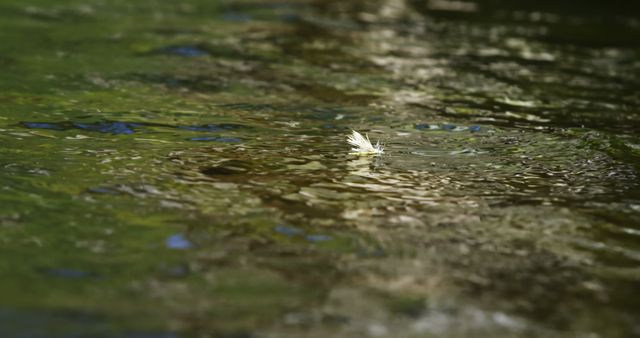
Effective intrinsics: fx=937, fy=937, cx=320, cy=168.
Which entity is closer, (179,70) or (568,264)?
(568,264)

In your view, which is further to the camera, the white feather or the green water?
the white feather

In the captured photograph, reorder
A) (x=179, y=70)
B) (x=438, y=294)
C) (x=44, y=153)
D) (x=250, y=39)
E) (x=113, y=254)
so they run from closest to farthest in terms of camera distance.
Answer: (x=438, y=294) < (x=113, y=254) < (x=44, y=153) < (x=179, y=70) < (x=250, y=39)

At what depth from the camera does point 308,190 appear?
4.26 meters

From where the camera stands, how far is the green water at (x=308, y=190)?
9.95 ft

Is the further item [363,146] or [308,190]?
[363,146]

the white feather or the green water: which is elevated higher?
the white feather

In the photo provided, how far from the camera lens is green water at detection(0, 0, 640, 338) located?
119 inches

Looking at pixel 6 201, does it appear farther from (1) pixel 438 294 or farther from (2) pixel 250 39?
(2) pixel 250 39

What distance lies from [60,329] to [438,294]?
1233 mm

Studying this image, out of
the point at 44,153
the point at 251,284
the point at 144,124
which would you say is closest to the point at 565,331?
the point at 251,284

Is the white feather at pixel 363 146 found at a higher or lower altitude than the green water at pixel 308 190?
higher

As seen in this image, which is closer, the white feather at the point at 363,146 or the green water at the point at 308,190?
the green water at the point at 308,190

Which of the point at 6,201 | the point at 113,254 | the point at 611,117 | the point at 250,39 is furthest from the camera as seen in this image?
the point at 250,39

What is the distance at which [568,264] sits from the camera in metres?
3.50
